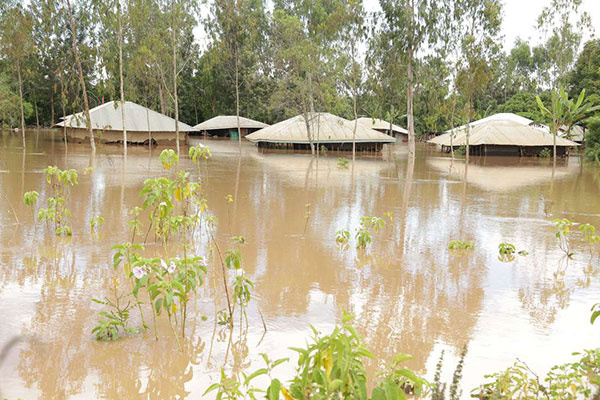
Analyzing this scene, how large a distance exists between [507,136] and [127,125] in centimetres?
2138

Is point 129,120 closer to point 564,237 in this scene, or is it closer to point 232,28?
point 232,28

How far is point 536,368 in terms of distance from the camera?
4391mm

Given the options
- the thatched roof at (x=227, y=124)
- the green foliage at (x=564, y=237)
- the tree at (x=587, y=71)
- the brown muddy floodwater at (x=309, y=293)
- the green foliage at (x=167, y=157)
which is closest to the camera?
the brown muddy floodwater at (x=309, y=293)

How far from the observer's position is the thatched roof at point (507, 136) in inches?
1250

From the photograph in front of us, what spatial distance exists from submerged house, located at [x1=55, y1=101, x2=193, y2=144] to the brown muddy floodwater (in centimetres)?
2136

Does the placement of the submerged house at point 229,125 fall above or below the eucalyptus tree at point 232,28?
below

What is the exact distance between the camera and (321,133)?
33.4m

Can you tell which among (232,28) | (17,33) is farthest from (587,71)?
(17,33)

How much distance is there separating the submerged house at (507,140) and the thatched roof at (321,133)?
15.5 ft

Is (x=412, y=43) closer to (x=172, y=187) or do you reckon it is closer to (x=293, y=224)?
(x=293, y=224)

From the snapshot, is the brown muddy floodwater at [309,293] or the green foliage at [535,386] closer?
the green foliage at [535,386]

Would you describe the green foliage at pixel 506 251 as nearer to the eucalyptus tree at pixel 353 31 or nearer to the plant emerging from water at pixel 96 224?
the plant emerging from water at pixel 96 224

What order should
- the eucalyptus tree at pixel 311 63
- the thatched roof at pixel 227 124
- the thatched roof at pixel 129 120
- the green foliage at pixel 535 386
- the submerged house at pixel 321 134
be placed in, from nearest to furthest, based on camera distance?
the green foliage at pixel 535 386 < the eucalyptus tree at pixel 311 63 < the submerged house at pixel 321 134 < the thatched roof at pixel 129 120 < the thatched roof at pixel 227 124

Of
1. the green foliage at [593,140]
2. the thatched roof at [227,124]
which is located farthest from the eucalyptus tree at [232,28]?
the green foliage at [593,140]
